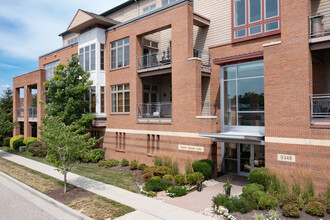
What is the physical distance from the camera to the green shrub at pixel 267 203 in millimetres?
9016

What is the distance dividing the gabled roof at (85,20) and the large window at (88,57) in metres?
1.79

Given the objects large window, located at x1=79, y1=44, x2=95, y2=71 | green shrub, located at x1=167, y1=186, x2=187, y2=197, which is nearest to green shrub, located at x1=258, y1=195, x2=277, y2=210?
green shrub, located at x1=167, y1=186, x2=187, y2=197

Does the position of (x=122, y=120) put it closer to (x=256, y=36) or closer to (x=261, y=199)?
(x=256, y=36)

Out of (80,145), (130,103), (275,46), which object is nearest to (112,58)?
(130,103)

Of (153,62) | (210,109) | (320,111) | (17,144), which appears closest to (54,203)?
(210,109)

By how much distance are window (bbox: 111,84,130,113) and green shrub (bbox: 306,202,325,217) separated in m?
13.7

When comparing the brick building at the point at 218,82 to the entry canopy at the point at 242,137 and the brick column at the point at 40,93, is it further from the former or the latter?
the brick column at the point at 40,93

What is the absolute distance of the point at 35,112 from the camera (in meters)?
29.4

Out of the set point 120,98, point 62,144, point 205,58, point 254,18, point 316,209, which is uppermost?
point 254,18

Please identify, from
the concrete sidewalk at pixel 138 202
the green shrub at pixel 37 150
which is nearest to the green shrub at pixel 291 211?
the concrete sidewalk at pixel 138 202

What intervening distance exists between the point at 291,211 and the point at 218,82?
9.20 meters

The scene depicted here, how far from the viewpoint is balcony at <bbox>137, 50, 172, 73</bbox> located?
1684cm

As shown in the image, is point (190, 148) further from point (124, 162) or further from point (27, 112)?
point (27, 112)

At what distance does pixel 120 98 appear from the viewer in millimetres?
20000
